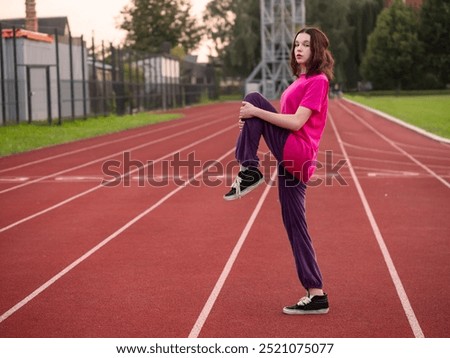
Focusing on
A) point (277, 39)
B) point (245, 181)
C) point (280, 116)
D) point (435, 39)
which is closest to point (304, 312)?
point (245, 181)

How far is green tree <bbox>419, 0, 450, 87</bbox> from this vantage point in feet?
248

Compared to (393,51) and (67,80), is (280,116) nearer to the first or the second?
(67,80)

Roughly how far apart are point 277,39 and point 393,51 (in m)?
14.2

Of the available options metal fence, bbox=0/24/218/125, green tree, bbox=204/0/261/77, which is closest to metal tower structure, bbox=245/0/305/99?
green tree, bbox=204/0/261/77

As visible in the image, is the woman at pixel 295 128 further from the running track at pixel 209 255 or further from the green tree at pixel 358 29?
the green tree at pixel 358 29

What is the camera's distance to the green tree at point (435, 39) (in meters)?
75.5

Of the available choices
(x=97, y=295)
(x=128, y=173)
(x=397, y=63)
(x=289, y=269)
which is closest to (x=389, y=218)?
(x=289, y=269)

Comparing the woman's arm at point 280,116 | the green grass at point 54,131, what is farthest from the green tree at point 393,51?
the woman's arm at point 280,116

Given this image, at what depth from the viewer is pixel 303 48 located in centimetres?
506

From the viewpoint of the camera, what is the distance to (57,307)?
596 centimetres

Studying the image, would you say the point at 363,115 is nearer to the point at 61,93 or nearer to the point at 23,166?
the point at 61,93

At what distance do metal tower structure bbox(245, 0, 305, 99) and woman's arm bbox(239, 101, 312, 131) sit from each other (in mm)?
60128

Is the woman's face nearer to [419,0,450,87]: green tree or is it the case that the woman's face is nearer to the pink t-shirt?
the pink t-shirt

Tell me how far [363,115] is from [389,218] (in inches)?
1143
